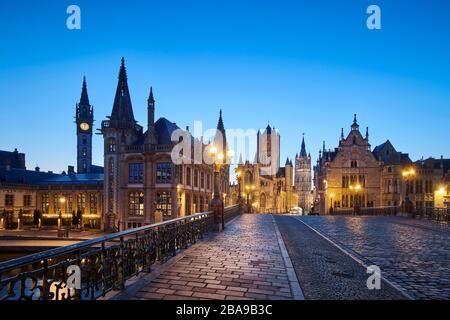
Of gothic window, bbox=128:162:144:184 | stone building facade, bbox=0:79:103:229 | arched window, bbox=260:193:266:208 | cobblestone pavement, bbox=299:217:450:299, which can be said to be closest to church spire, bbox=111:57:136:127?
gothic window, bbox=128:162:144:184

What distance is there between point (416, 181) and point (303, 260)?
4289 centimetres

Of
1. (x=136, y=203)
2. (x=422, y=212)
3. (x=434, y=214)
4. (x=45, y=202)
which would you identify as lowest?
(x=45, y=202)

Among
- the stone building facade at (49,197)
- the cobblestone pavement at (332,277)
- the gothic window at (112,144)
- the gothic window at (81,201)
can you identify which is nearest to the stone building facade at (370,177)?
the gothic window at (112,144)

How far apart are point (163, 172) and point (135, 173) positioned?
4248mm

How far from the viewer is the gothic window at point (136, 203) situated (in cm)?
3519

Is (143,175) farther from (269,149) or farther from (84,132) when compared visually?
(269,149)

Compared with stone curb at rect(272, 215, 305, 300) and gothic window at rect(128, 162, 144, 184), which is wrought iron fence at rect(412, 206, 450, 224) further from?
gothic window at rect(128, 162, 144, 184)

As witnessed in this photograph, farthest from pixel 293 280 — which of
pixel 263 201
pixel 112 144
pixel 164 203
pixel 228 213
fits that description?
pixel 263 201

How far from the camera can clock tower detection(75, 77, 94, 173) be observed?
85250 millimetres

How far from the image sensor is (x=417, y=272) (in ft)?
22.7

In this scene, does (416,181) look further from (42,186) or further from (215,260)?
(42,186)

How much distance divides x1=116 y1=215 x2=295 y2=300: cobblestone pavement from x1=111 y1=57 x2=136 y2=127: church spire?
33.5 meters

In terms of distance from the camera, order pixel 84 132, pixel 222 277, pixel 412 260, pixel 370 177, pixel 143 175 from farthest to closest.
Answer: pixel 84 132 → pixel 370 177 → pixel 143 175 → pixel 412 260 → pixel 222 277

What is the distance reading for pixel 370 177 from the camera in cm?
4322
